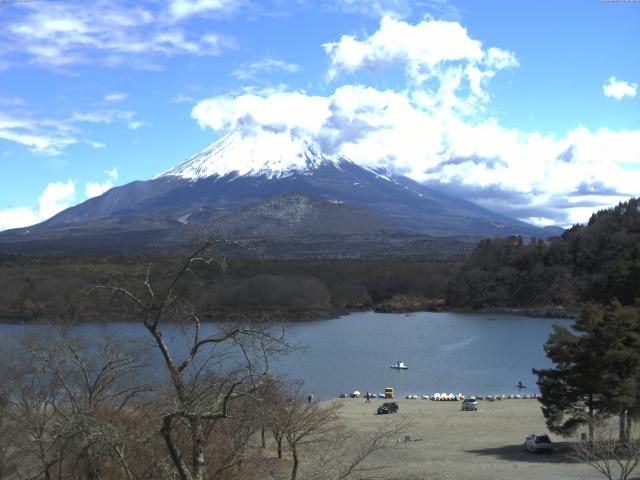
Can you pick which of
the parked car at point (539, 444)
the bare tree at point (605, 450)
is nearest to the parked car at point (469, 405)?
the parked car at point (539, 444)

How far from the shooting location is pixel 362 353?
167 ft

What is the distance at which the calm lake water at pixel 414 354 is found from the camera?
128 ft

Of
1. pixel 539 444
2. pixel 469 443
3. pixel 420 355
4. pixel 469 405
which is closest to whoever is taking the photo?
pixel 539 444

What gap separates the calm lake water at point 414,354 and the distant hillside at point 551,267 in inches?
575

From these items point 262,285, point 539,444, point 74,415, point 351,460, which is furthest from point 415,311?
point 74,415

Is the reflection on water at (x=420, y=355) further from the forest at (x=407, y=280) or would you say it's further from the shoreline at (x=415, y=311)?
the forest at (x=407, y=280)

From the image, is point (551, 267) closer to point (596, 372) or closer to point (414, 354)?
point (414, 354)

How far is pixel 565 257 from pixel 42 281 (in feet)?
202

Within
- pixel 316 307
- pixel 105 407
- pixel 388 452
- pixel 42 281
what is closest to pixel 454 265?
pixel 316 307

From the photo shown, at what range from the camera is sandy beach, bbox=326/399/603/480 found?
56.1 feet

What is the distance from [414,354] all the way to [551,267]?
4787 centimetres

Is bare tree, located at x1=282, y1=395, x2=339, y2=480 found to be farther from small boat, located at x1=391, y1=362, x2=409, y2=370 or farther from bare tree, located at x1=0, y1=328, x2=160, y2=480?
small boat, located at x1=391, y1=362, x2=409, y2=370

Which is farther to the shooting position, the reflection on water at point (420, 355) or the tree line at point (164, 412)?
the reflection on water at point (420, 355)

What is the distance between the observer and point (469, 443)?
2236cm
